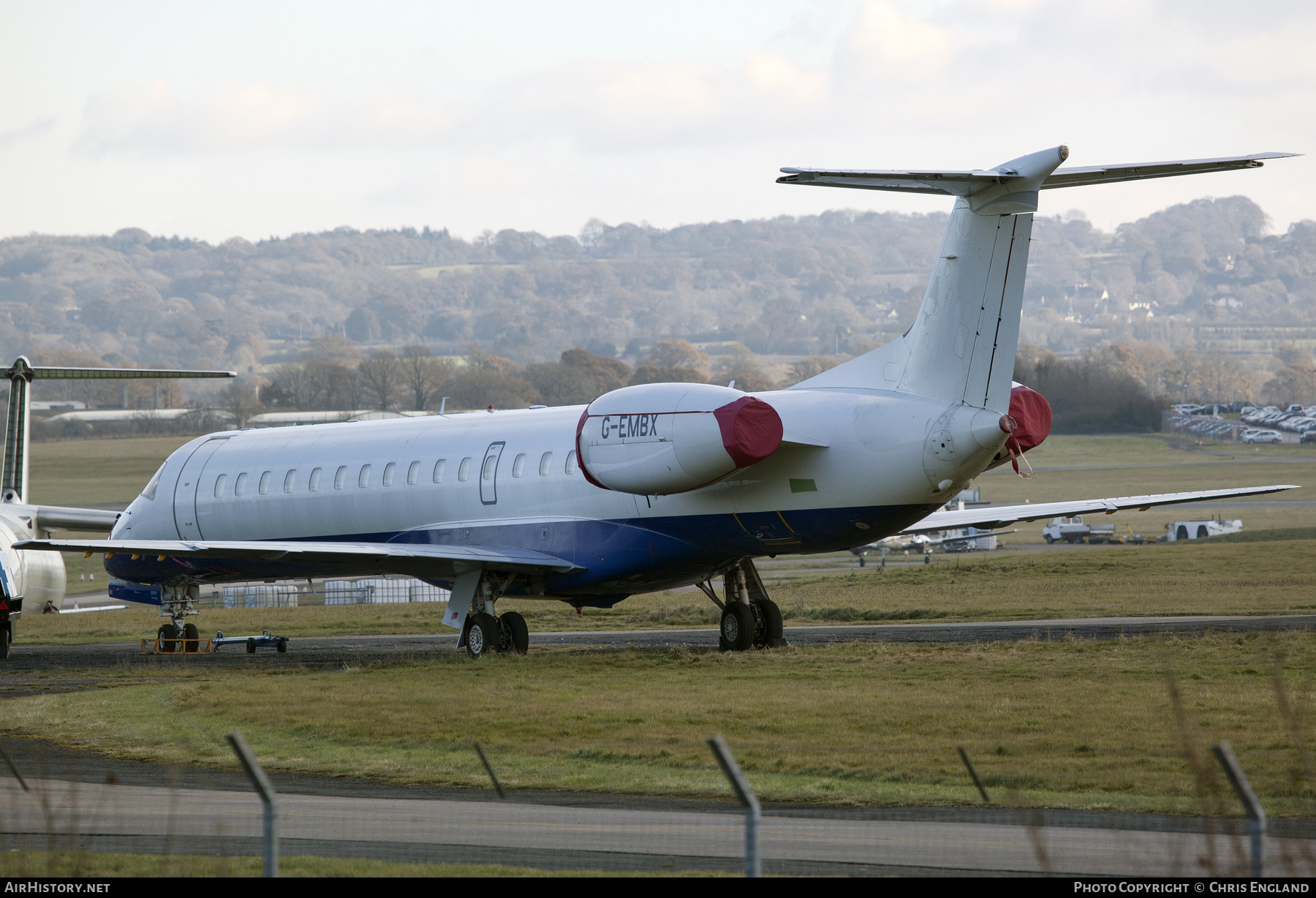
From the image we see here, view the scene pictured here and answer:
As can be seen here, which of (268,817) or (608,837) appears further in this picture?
(608,837)

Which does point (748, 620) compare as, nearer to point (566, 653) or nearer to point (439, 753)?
point (566, 653)

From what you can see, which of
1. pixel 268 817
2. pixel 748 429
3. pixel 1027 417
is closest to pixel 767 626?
pixel 748 429

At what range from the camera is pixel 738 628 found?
2353 centimetres

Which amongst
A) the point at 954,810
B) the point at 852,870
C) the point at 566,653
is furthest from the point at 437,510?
the point at 852,870

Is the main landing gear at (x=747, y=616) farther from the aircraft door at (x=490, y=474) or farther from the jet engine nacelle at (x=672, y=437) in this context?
the aircraft door at (x=490, y=474)

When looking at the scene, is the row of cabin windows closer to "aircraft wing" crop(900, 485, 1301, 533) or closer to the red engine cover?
"aircraft wing" crop(900, 485, 1301, 533)

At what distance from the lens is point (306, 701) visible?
62.8ft

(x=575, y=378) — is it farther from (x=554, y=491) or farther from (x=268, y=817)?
(x=268, y=817)

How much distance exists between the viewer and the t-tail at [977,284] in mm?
18016

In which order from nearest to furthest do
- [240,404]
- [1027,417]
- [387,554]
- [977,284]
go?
[977,284] → [1027,417] → [387,554] → [240,404]

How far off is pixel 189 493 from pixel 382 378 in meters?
95.6

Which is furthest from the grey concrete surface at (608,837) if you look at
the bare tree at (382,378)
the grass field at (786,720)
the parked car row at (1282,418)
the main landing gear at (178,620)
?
the parked car row at (1282,418)

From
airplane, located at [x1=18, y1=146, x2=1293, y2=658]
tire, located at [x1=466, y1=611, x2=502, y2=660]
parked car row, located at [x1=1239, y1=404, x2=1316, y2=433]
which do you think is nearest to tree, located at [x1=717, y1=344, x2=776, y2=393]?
parked car row, located at [x1=1239, y1=404, x2=1316, y2=433]

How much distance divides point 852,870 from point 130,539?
2470 centimetres
